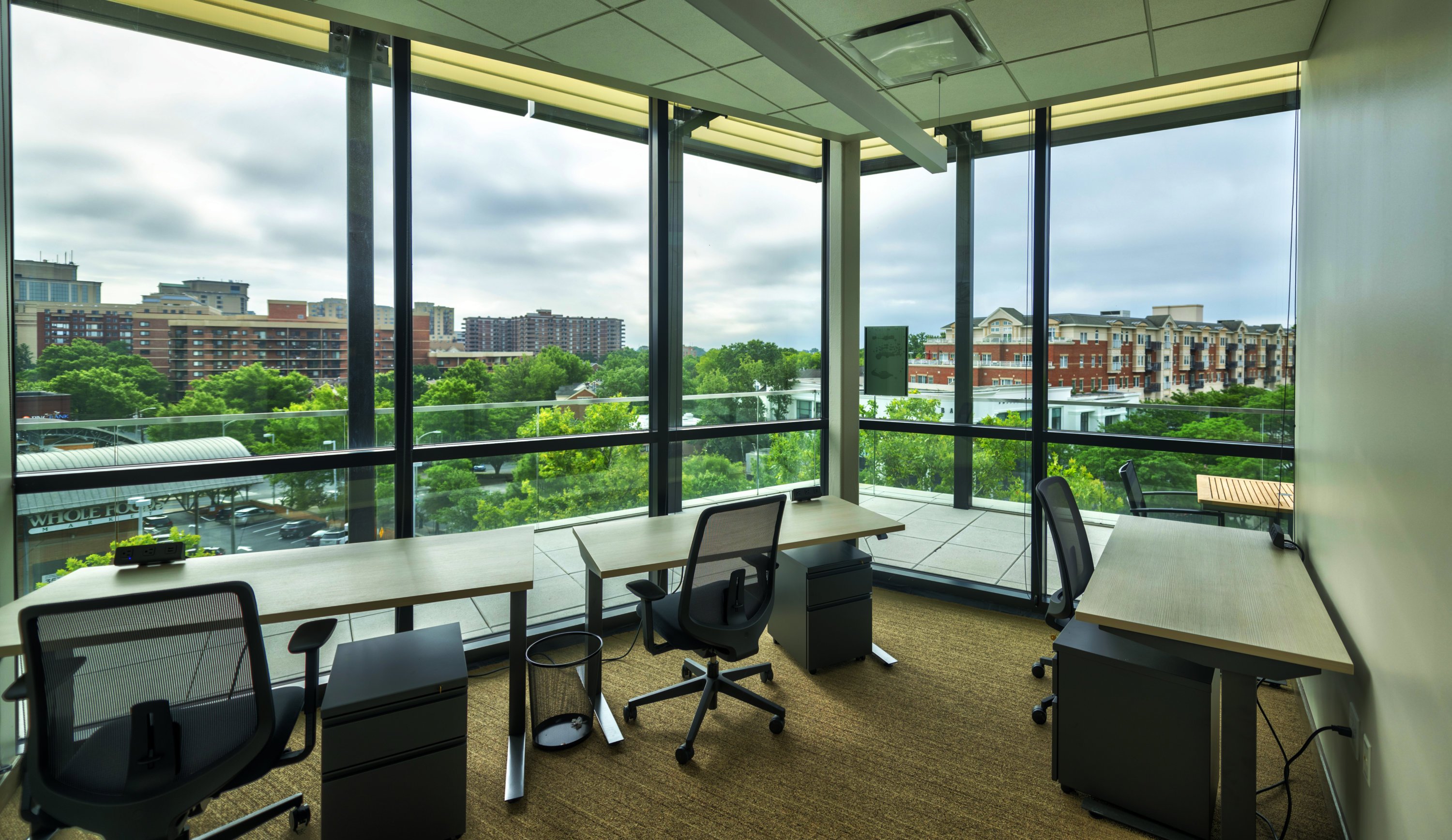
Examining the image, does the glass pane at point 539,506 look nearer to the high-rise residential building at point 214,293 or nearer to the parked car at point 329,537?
the parked car at point 329,537

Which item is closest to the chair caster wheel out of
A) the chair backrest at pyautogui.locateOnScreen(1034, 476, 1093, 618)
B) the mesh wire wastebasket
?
the mesh wire wastebasket

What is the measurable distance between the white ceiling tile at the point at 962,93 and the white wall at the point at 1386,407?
1.24 meters

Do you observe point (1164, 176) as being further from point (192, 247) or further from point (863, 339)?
point (192, 247)

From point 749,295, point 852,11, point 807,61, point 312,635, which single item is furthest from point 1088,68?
point 312,635

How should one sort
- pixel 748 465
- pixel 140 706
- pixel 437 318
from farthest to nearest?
pixel 748 465, pixel 437 318, pixel 140 706

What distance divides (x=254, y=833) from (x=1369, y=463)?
3656mm

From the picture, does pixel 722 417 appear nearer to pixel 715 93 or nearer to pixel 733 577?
pixel 733 577

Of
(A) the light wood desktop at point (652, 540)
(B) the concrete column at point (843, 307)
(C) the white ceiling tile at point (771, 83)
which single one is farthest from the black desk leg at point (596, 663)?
(C) the white ceiling tile at point (771, 83)

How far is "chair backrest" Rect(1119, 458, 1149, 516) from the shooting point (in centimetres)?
364

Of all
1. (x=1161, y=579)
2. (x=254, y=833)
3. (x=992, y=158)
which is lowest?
(x=254, y=833)

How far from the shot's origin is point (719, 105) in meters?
3.73

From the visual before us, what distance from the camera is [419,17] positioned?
105 inches

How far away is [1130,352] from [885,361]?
1.41 m

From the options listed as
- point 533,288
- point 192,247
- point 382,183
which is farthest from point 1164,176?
point 192,247
